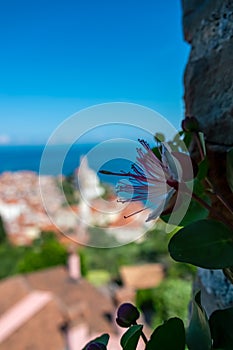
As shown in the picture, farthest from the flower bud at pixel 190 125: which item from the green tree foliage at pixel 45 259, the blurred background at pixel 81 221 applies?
the green tree foliage at pixel 45 259

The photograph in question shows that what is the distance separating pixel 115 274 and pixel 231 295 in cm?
900

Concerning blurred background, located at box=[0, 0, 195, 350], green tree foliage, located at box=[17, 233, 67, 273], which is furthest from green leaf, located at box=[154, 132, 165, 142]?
green tree foliage, located at box=[17, 233, 67, 273]

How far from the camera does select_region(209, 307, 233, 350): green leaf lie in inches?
8.8

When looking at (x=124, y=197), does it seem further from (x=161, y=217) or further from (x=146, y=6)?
(x=146, y=6)

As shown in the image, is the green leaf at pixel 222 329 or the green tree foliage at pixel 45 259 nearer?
the green leaf at pixel 222 329

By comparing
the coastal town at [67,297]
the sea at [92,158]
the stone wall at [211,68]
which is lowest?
the coastal town at [67,297]

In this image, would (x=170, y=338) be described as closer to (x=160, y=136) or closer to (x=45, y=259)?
(x=160, y=136)

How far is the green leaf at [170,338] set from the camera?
8.5 inches

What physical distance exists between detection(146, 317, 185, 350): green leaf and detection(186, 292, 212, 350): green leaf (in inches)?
0.6

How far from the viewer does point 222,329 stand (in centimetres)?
23

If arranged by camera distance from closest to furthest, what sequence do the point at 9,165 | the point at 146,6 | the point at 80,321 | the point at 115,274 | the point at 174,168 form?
the point at 174,168 < the point at 146,6 < the point at 80,321 < the point at 115,274 < the point at 9,165

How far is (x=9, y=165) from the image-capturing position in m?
10.7

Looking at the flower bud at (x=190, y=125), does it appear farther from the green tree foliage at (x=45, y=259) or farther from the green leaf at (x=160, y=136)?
the green tree foliage at (x=45, y=259)

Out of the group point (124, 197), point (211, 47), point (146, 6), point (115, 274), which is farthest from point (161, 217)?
point (115, 274)
